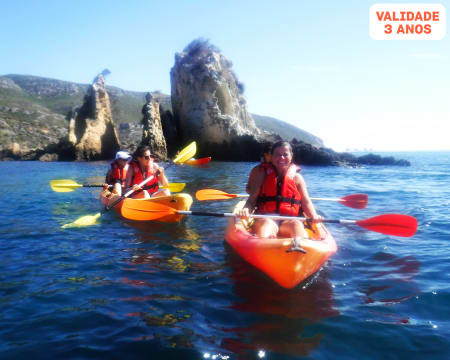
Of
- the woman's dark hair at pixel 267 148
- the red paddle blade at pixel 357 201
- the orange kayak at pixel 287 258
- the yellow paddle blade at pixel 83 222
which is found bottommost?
the yellow paddle blade at pixel 83 222

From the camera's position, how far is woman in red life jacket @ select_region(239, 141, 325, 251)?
15.1 ft

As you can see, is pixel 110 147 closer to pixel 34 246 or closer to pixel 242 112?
pixel 242 112

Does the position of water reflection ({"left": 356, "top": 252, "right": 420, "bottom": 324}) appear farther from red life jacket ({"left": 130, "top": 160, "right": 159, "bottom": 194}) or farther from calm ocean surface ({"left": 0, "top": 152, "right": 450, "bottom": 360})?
red life jacket ({"left": 130, "top": 160, "right": 159, "bottom": 194})

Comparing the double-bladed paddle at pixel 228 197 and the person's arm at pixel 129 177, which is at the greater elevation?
the person's arm at pixel 129 177

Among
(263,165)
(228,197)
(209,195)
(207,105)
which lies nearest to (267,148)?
(263,165)

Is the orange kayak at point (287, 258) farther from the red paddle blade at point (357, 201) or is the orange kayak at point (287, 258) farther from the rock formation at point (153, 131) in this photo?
the rock formation at point (153, 131)

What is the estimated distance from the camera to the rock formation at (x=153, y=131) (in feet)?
96.6

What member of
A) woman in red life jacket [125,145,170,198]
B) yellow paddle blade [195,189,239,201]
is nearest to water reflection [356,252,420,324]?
yellow paddle blade [195,189,239,201]

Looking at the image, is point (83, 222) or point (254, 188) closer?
point (254, 188)

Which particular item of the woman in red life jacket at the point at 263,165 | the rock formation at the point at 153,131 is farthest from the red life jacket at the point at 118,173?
the rock formation at the point at 153,131

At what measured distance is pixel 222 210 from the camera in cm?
781

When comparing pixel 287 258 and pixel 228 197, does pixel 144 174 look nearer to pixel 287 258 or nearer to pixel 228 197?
pixel 228 197

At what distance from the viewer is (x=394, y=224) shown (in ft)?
15.0

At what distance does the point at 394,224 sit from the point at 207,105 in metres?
27.0
